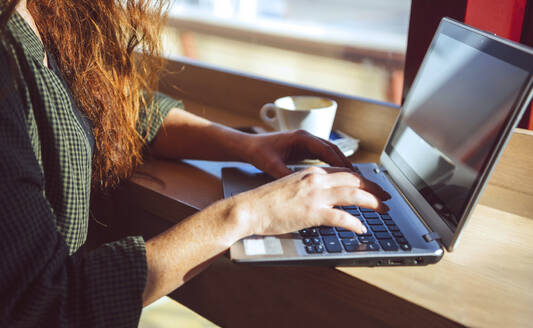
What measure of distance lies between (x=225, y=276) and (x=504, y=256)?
58 cm

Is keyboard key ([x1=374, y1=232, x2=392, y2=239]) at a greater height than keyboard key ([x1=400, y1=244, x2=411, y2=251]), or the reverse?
keyboard key ([x1=400, y1=244, x2=411, y2=251])

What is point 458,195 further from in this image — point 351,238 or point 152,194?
point 152,194

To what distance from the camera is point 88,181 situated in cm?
71

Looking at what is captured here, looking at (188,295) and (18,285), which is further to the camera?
(188,295)

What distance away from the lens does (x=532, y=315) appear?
1.71 feet

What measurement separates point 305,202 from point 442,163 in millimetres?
236

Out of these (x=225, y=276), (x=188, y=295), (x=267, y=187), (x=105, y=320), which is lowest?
(x=188, y=295)

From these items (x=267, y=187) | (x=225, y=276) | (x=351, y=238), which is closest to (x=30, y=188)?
(x=267, y=187)

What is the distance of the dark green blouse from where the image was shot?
50cm

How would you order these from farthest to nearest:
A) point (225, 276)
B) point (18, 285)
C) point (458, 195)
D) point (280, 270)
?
point (225, 276), point (280, 270), point (458, 195), point (18, 285)

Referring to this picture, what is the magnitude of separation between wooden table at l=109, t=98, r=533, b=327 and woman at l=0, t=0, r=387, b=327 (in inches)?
3.4

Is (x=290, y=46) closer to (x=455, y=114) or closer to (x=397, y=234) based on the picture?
(x=455, y=114)

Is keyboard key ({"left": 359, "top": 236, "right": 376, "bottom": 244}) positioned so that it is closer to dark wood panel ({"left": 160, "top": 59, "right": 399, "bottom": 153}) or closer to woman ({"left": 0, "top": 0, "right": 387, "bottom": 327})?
woman ({"left": 0, "top": 0, "right": 387, "bottom": 327})

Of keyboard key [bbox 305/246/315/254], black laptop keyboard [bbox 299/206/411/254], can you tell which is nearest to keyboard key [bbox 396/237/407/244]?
black laptop keyboard [bbox 299/206/411/254]
